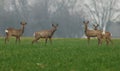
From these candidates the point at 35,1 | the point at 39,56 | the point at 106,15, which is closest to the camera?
the point at 39,56

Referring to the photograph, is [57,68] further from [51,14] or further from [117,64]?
[51,14]

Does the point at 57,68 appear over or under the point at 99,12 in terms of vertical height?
under

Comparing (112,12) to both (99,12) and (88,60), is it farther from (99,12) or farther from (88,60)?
(88,60)

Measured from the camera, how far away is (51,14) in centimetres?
12275

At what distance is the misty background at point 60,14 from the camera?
103812mm

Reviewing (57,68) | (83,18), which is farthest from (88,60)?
(83,18)

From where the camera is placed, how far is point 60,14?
124m

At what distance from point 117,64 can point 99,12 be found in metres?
91.4

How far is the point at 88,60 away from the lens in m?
14.0

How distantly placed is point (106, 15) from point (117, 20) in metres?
7.46

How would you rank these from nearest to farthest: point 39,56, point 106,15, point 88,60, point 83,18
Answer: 1. point 88,60
2. point 39,56
3. point 106,15
4. point 83,18

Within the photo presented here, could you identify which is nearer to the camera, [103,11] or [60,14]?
[103,11]

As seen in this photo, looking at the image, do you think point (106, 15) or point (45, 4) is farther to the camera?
point (45, 4)

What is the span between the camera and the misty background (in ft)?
341
